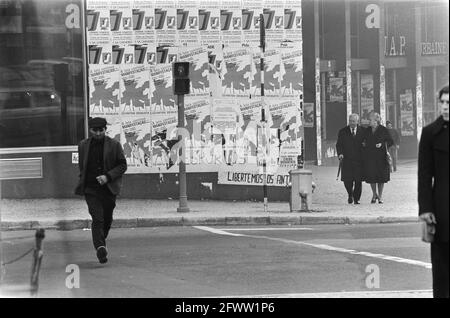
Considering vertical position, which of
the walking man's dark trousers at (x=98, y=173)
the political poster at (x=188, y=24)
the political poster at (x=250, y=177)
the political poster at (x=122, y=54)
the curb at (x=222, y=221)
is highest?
the political poster at (x=188, y=24)

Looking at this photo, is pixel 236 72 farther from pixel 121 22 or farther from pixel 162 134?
pixel 121 22

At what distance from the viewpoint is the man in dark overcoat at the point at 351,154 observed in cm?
1950

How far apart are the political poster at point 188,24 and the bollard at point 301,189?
358cm

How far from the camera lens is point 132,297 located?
9.19 metres

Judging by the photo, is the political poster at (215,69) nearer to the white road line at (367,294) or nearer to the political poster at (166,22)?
the political poster at (166,22)

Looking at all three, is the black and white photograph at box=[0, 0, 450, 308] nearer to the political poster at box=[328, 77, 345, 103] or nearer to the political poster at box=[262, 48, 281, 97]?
the political poster at box=[262, 48, 281, 97]

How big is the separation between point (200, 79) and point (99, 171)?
839 centimetres

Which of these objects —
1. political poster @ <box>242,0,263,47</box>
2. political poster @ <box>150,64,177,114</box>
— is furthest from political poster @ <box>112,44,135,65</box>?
political poster @ <box>242,0,263,47</box>

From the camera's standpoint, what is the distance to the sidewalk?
668 inches

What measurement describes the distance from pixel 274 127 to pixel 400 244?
22.5 ft

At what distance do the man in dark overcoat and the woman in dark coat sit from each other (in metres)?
0.14

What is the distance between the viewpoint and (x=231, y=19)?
1970 centimetres

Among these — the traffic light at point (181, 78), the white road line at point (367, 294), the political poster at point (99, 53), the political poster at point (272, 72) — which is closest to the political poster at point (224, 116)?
the political poster at point (272, 72)
